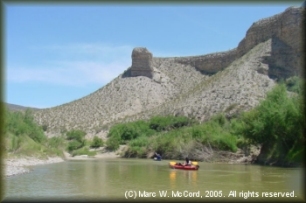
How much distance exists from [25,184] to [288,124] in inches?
889

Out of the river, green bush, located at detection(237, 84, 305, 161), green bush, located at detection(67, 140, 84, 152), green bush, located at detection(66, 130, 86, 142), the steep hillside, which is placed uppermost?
the steep hillside

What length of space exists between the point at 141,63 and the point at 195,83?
46.7ft

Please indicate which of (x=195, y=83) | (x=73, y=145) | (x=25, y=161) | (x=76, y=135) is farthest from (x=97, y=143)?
(x=195, y=83)

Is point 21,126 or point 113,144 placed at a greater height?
point 21,126

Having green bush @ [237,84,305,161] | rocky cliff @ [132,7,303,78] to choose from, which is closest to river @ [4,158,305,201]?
green bush @ [237,84,305,161]

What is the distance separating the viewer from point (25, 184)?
2231cm

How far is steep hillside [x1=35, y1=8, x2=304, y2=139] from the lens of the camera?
68.4 m

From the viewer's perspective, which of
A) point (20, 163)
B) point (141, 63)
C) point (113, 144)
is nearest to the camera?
point (20, 163)

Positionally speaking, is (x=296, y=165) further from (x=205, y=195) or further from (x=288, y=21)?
(x=288, y=21)

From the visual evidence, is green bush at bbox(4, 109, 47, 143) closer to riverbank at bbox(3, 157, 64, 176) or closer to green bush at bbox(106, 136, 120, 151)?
riverbank at bbox(3, 157, 64, 176)

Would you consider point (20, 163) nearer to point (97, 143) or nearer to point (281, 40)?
point (97, 143)

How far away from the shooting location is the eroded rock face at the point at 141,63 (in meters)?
101

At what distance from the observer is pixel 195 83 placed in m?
95.5

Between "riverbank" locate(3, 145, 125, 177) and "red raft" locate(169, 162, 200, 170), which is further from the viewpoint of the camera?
"red raft" locate(169, 162, 200, 170)
